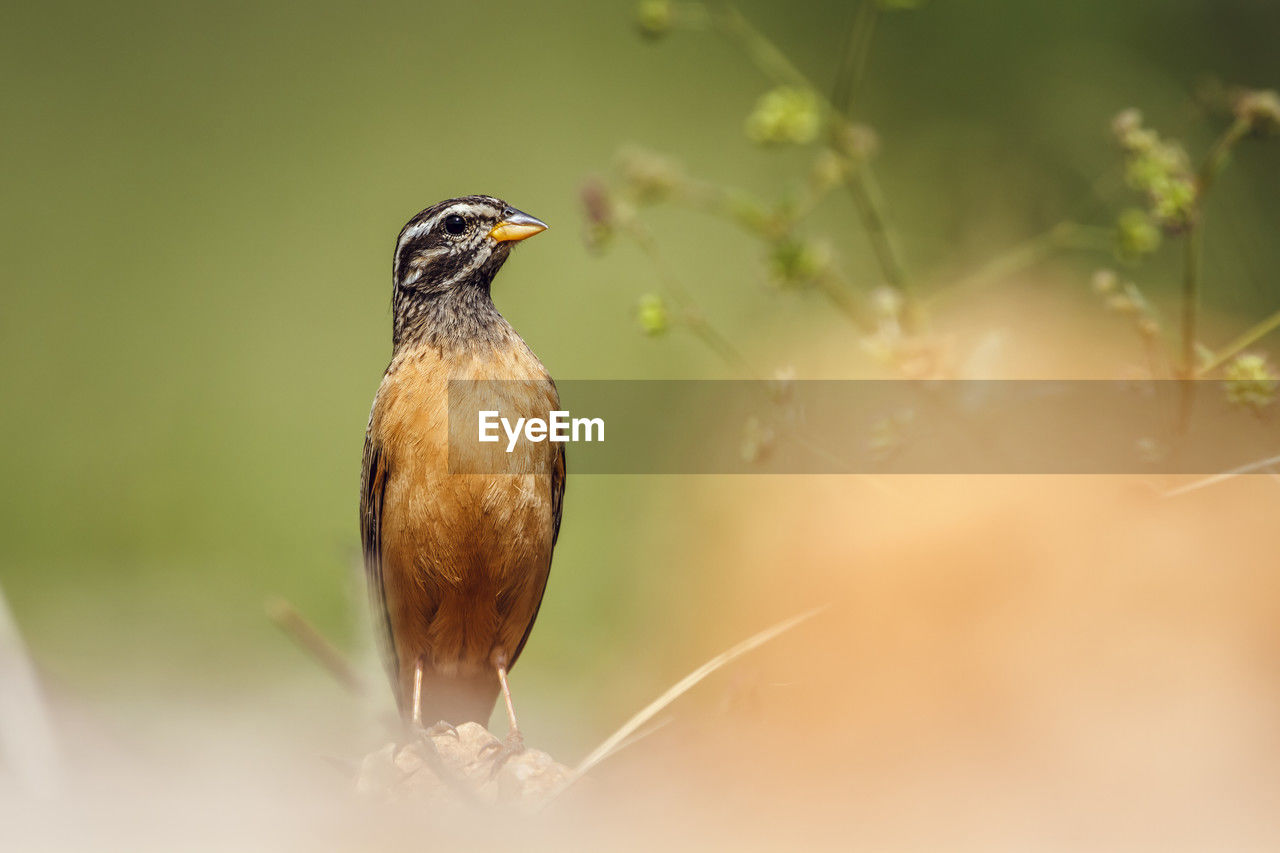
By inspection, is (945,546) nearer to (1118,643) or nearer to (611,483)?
(1118,643)

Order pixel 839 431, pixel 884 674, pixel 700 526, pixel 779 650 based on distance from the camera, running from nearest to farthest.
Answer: pixel 884 674 → pixel 779 650 → pixel 839 431 → pixel 700 526

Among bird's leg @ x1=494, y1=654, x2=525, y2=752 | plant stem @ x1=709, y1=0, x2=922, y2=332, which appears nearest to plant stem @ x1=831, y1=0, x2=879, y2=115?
plant stem @ x1=709, y1=0, x2=922, y2=332

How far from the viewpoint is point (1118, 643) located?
84.1 inches

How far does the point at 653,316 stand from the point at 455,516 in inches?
29.0

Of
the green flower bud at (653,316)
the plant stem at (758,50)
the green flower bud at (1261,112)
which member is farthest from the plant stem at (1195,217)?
the green flower bud at (653,316)

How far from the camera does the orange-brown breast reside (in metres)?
2.96

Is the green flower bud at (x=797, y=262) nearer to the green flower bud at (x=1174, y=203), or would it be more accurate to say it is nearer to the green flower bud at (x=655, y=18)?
the green flower bud at (x=655, y=18)

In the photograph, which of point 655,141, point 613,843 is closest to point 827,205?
point 655,141

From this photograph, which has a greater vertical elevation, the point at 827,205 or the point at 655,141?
the point at 655,141

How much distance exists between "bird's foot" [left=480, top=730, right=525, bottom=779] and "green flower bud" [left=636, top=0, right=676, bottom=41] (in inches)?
65.3

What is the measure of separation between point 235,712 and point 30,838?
167 cm

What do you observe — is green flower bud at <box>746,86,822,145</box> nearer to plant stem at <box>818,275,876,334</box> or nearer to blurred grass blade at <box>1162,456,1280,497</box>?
plant stem at <box>818,275,876,334</box>

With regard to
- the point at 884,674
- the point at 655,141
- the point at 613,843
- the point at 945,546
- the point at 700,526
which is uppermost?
the point at 655,141

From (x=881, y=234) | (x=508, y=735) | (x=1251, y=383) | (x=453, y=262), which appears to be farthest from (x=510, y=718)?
(x=1251, y=383)
